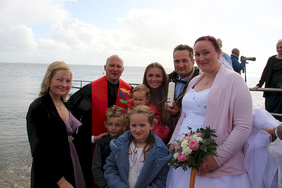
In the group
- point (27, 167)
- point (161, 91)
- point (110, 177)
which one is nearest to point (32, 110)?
point (110, 177)

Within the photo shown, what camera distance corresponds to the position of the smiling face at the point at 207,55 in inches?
101

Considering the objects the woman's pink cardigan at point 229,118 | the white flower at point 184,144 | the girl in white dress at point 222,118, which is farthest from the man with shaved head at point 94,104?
the woman's pink cardigan at point 229,118

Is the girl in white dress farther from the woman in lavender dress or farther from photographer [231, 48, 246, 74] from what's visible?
photographer [231, 48, 246, 74]

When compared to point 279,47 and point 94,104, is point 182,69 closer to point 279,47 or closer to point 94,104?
point 94,104

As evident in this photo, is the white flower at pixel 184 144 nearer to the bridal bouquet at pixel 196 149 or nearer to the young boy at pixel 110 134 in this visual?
the bridal bouquet at pixel 196 149

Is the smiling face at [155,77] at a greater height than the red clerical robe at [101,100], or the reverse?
the smiling face at [155,77]

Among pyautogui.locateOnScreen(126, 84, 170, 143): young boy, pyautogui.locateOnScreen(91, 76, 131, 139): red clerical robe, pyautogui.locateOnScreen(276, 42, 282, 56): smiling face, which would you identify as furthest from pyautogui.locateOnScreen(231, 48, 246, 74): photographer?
pyautogui.locateOnScreen(126, 84, 170, 143): young boy

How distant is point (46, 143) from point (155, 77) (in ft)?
5.76

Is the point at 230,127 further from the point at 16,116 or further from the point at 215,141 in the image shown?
the point at 16,116

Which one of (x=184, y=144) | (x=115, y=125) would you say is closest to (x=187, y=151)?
(x=184, y=144)

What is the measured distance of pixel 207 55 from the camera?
8.47 ft

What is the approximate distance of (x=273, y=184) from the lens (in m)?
2.45

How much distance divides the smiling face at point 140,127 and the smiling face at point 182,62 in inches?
41.0

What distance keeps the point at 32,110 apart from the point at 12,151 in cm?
564
